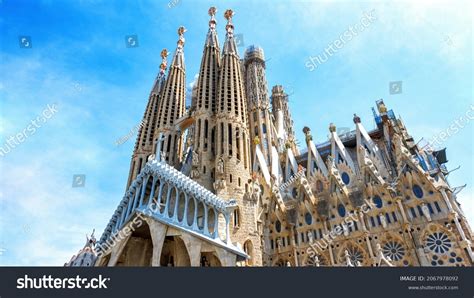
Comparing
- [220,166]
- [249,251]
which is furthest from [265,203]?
[249,251]

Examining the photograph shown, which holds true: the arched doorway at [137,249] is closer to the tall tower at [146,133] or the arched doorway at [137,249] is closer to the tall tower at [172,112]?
the tall tower at [172,112]

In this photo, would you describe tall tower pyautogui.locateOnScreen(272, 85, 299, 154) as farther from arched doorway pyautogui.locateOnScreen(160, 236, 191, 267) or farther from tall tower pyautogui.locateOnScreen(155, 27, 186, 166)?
arched doorway pyautogui.locateOnScreen(160, 236, 191, 267)

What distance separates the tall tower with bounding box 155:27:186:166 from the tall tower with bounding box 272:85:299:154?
47.0 ft

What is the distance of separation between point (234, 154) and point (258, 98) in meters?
16.1

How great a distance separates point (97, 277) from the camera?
9625mm

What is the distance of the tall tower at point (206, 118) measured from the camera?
85.0ft

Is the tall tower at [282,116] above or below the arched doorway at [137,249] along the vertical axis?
above

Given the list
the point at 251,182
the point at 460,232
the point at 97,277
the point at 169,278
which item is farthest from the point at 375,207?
the point at 97,277

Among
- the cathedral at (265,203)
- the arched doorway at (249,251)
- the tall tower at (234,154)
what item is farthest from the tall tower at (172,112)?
the arched doorway at (249,251)

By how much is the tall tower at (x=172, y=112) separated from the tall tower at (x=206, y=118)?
4.80m

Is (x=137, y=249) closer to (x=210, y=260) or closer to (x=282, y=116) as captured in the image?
(x=210, y=260)

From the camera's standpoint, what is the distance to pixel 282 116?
4456 cm

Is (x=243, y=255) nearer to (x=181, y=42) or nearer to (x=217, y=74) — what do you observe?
(x=217, y=74)

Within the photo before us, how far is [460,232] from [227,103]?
2131 centimetres
